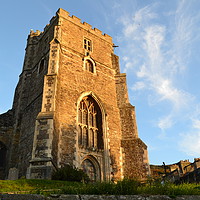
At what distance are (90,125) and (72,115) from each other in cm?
184

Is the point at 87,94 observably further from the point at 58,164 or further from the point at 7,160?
the point at 7,160

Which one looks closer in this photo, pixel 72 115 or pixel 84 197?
pixel 84 197

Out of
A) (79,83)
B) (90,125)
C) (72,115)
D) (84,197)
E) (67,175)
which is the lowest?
(84,197)

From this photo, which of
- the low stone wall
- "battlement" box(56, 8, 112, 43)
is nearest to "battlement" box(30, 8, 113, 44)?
"battlement" box(56, 8, 112, 43)

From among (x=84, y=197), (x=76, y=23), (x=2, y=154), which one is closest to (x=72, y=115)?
(x=2, y=154)

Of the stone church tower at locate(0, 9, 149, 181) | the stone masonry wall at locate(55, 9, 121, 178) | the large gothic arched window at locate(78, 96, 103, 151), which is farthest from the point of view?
the large gothic arched window at locate(78, 96, 103, 151)

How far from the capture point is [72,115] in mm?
13742

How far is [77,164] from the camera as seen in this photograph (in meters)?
12.6

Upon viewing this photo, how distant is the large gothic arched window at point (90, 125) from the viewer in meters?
14.3

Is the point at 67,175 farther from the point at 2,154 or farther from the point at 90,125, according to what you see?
the point at 2,154

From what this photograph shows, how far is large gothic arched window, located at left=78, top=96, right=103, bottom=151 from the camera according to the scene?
46.8ft

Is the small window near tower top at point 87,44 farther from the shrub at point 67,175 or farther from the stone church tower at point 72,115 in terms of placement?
the shrub at point 67,175

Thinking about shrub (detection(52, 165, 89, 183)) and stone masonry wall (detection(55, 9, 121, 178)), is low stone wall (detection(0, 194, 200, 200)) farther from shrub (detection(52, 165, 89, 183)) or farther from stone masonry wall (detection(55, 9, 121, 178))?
stone masonry wall (detection(55, 9, 121, 178))

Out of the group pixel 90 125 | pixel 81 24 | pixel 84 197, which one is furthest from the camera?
pixel 81 24
